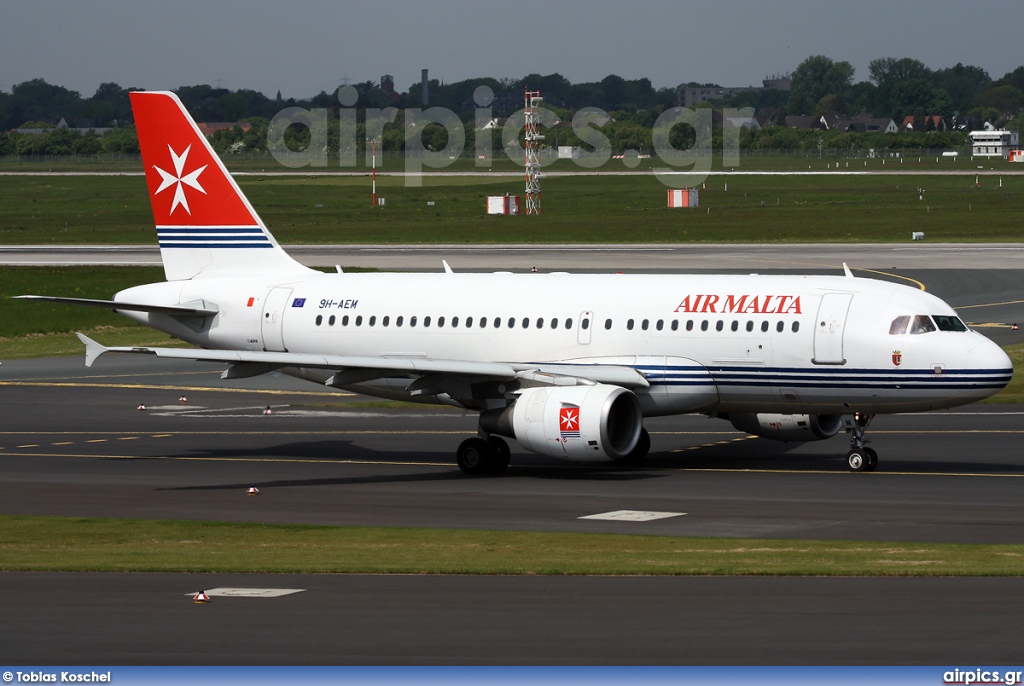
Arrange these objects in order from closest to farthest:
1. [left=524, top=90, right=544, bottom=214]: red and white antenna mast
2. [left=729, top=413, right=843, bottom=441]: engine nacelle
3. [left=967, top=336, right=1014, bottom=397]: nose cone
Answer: [left=967, top=336, right=1014, bottom=397]: nose cone
[left=729, top=413, right=843, bottom=441]: engine nacelle
[left=524, top=90, right=544, bottom=214]: red and white antenna mast

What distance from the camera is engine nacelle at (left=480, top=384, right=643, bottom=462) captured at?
35031 mm

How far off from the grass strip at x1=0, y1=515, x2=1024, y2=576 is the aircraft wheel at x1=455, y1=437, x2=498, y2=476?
772 cm

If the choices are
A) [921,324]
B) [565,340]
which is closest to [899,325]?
[921,324]

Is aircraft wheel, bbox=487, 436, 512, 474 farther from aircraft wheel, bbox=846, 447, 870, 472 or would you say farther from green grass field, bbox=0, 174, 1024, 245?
green grass field, bbox=0, 174, 1024, 245

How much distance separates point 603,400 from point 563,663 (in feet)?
58.6

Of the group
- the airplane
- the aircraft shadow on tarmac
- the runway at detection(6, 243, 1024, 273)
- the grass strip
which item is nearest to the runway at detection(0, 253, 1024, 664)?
the aircraft shadow on tarmac

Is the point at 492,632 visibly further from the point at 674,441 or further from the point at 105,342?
the point at 105,342

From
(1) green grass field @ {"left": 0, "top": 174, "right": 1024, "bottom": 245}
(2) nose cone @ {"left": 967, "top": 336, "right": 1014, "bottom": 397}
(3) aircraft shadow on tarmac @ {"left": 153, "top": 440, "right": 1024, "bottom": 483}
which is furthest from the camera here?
(1) green grass field @ {"left": 0, "top": 174, "right": 1024, "bottom": 245}

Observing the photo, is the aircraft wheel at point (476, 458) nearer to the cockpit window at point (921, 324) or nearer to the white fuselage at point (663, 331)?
the white fuselage at point (663, 331)

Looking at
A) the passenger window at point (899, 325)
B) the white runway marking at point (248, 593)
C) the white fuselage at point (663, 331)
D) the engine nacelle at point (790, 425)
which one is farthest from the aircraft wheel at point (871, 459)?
the white runway marking at point (248, 593)

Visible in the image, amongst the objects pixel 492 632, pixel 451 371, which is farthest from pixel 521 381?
pixel 492 632

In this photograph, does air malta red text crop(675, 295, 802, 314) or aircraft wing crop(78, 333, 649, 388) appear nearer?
aircraft wing crop(78, 333, 649, 388)

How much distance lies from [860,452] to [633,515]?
329 inches

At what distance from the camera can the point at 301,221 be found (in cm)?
15550
